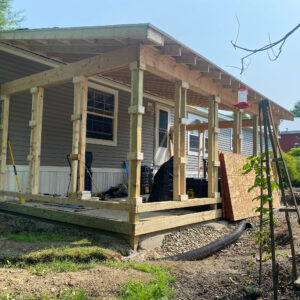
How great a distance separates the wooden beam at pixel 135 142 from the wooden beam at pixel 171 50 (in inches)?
25.0

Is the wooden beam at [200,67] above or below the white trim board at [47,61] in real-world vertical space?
below

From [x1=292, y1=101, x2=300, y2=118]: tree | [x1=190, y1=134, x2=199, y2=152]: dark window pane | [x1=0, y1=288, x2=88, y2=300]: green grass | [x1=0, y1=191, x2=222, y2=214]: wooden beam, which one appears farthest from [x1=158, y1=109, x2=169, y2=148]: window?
[x1=292, y1=101, x2=300, y2=118]: tree

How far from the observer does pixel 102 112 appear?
30.0 ft

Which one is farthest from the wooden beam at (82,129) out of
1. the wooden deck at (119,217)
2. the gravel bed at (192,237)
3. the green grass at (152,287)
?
the green grass at (152,287)

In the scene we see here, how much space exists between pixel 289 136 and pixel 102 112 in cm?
2463

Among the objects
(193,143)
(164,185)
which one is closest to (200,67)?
(164,185)

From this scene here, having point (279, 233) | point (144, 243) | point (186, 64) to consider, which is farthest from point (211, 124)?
point (144, 243)

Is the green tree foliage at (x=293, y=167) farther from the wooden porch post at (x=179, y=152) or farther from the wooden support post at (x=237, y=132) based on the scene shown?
the wooden porch post at (x=179, y=152)

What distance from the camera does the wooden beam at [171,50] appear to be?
4.89 meters

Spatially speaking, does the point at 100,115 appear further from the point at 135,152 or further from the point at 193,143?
the point at 193,143

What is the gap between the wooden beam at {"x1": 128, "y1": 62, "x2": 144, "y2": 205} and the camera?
443 cm

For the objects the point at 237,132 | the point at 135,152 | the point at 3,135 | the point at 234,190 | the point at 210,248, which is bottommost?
the point at 210,248

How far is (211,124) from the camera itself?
6.54 m

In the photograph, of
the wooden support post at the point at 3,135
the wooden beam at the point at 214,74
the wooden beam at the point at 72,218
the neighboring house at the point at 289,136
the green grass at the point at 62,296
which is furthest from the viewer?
the neighboring house at the point at 289,136
